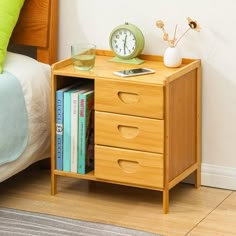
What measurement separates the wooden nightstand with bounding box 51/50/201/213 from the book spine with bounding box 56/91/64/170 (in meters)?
0.02

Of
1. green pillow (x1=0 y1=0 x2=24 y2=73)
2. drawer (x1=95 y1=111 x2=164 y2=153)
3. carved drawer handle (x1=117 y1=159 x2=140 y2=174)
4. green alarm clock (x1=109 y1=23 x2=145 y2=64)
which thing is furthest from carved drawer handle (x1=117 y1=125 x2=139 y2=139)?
green pillow (x1=0 y1=0 x2=24 y2=73)

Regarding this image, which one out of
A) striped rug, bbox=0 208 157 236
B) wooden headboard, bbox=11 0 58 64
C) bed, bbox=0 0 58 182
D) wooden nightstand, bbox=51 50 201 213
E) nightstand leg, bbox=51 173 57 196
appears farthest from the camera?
wooden headboard, bbox=11 0 58 64

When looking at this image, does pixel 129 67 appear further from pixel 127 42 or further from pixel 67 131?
pixel 67 131

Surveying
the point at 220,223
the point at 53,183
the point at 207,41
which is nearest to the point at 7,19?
the point at 53,183

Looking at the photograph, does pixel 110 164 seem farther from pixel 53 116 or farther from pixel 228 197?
pixel 228 197

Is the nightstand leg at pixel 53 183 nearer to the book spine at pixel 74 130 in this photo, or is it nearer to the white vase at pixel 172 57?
the book spine at pixel 74 130

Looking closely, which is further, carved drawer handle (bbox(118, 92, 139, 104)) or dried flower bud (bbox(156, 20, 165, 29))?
dried flower bud (bbox(156, 20, 165, 29))

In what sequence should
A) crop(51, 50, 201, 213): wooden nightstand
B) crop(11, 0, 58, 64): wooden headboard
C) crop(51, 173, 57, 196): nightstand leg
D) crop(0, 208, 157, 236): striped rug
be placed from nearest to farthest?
crop(0, 208, 157, 236): striped rug → crop(51, 50, 201, 213): wooden nightstand → crop(51, 173, 57, 196): nightstand leg → crop(11, 0, 58, 64): wooden headboard

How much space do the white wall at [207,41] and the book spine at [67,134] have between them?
0.37 meters

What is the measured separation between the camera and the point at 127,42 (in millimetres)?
3279

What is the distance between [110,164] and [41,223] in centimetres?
36

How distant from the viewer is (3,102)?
3.10m

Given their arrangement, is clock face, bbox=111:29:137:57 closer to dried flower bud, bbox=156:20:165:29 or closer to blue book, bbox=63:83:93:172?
dried flower bud, bbox=156:20:165:29

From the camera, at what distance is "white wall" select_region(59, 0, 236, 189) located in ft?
10.5
